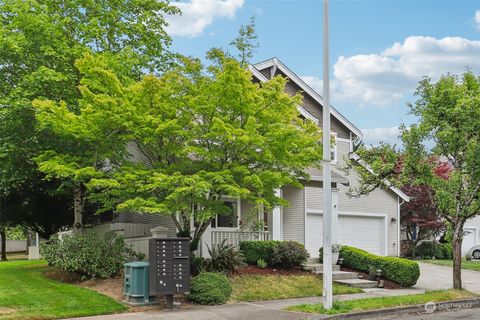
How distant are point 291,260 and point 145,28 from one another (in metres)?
10.4

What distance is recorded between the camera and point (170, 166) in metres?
14.7

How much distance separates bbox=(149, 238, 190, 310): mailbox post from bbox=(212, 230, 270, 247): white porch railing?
550 cm

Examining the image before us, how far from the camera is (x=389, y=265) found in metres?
18.0

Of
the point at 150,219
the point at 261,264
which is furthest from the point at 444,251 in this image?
the point at 150,219

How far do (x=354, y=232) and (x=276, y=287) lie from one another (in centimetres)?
1018

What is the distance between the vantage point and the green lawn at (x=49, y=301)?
11.3 meters

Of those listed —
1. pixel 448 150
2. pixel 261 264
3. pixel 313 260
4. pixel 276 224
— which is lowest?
pixel 313 260

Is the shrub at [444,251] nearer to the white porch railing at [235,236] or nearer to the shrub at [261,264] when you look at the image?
the white porch railing at [235,236]

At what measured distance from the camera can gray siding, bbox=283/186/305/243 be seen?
21695 millimetres

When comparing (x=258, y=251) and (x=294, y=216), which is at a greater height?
(x=294, y=216)

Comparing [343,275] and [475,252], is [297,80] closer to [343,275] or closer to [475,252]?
[343,275]

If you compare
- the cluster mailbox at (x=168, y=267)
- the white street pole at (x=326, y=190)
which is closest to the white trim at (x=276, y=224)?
the cluster mailbox at (x=168, y=267)

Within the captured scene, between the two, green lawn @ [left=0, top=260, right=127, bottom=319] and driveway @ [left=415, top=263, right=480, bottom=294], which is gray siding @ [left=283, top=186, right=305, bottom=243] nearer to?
driveway @ [left=415, top=263, right=480, bottom=294]

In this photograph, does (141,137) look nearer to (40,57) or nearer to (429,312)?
(40,57)
